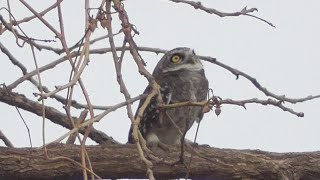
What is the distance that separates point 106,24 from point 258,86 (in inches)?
79.2

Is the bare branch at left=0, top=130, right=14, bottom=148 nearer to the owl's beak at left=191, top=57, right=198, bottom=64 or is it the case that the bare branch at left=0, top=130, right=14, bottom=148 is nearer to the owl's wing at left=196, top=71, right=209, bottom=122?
the owl's wing at left=196, top=71, right=209, bottom=122

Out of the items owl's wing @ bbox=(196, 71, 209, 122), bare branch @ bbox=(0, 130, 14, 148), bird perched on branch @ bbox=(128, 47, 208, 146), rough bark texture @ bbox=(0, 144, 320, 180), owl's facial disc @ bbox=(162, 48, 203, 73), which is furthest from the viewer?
owl's facial disc @ bbox=(162, 48, 203, 73)

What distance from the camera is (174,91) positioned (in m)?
6.29

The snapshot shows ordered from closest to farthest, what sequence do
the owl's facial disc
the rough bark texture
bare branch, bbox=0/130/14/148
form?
the rough bark texture, bare branch, bbox=0/130/14/148, the owl's facial disc

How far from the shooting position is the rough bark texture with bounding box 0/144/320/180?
4.89 meters

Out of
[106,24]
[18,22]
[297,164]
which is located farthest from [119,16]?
[297,164]

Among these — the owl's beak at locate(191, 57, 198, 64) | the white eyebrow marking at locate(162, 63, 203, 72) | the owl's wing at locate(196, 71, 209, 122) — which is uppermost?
the owl's beak at locate(191, 57, 198, 64)

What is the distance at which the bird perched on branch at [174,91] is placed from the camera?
609 cm

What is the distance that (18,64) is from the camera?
5.65m

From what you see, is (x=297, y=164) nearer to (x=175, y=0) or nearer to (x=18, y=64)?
(x=175, y=0)

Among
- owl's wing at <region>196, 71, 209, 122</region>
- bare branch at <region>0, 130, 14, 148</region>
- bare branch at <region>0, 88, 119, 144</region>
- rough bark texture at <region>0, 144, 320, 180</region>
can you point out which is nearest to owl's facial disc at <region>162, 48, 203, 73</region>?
owl's wing at <region>196, 71, 209, 122</region>

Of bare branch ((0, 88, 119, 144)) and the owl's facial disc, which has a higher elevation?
the owl's facial disc

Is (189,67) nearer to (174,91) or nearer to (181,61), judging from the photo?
(181,61)

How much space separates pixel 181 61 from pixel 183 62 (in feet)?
0.08
